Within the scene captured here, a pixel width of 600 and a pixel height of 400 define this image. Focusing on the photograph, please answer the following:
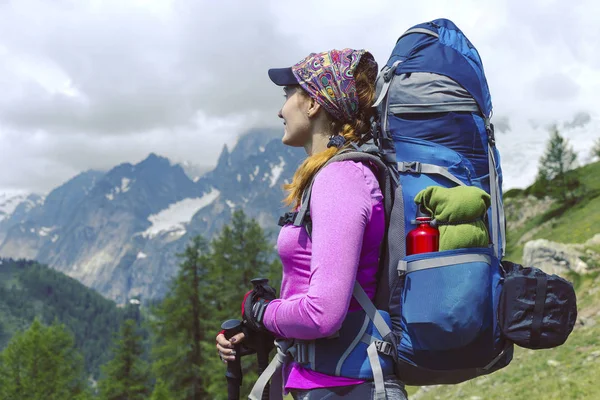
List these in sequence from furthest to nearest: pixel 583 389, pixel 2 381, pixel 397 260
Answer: pixel 2 381, pixel 583 389, pixel 397 260

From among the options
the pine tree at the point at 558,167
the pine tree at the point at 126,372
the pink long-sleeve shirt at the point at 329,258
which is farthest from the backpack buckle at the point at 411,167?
the pine tree at the point at 558,167

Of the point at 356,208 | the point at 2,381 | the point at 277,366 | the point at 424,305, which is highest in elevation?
the point at 356,208

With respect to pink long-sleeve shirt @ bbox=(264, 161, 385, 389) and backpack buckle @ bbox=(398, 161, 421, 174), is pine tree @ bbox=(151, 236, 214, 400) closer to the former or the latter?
pink long-sleeve shirt @ bbox=(264, 161, 385, 389)

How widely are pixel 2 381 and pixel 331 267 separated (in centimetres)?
3779

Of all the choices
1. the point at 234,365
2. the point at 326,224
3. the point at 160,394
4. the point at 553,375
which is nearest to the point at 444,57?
the point at 326,224

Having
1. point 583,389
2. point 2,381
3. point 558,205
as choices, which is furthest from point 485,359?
point 558,205

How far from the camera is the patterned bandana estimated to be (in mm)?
2822

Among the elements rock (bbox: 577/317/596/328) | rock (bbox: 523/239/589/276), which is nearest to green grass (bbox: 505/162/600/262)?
rock (bbox: 523/239/589/276)

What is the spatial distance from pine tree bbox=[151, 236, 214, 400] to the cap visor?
2805 cm

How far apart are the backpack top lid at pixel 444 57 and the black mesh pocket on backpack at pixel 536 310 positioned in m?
0.90

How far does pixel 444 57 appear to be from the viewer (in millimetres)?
2742

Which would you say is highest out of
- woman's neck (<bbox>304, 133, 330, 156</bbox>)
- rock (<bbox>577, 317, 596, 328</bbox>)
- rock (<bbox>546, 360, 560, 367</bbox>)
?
woman's neck (<bbox>304, 133, 330, 156</bbox>)

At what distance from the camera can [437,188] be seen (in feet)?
7.97

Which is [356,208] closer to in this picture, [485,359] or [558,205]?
[485,359]
